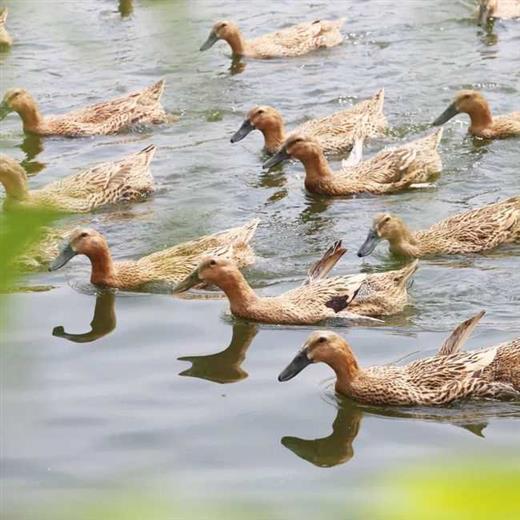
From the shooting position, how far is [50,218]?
133 centimetres

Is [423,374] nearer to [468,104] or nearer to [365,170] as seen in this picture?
[365,170]

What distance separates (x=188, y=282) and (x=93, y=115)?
4.91m

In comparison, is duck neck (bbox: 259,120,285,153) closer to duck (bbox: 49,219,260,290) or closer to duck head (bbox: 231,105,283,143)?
duck head (bbox: 231,105,283,143)

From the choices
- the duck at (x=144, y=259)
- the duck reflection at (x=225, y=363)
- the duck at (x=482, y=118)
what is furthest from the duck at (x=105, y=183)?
the duck at (x=482, y=118)

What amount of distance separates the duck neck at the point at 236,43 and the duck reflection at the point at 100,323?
6878 mm

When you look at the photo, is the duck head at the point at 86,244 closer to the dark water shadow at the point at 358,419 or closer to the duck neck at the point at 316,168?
the dark water shadow at the point at 358,419

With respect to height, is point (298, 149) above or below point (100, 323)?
above

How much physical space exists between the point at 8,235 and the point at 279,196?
1042cm

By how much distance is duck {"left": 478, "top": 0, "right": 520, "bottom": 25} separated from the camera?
16.1 meters

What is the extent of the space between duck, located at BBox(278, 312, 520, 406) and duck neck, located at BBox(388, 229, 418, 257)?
2245 millimetres

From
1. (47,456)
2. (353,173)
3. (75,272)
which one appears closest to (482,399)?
(47,456)

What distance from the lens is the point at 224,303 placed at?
9.02 metres

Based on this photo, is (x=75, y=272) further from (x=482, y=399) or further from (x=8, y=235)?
(x=8, y=235)

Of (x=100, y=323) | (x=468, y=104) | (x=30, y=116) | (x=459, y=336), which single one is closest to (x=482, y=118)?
(x=468, y=104)
